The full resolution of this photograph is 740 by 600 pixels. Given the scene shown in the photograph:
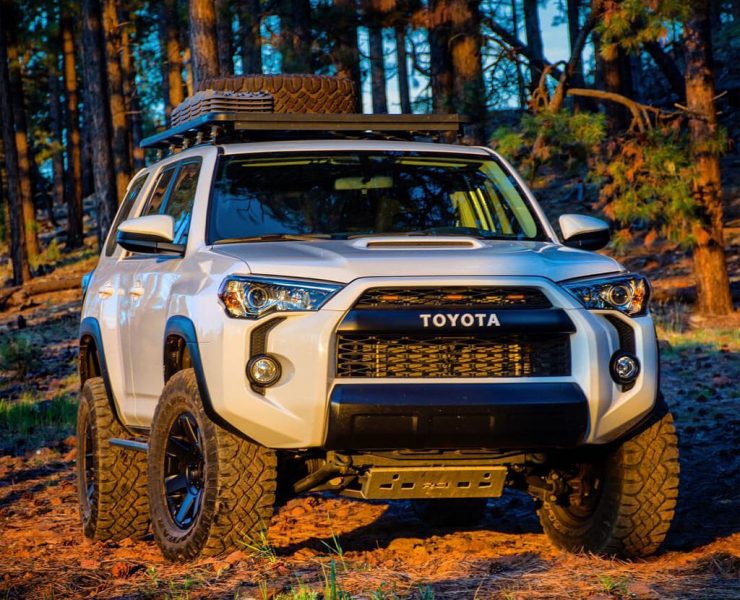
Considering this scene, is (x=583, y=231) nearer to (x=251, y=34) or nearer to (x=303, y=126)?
(x=303, y=126)

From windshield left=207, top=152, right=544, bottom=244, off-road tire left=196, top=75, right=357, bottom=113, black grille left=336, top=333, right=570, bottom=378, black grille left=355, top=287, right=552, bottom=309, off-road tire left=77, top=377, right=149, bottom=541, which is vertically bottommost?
off-road tire left=77, top=377, right=149, bottom=541

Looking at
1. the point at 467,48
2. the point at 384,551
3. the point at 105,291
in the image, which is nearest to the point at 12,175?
the point at 467,48

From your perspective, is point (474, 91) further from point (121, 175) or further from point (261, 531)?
point (121, 175)

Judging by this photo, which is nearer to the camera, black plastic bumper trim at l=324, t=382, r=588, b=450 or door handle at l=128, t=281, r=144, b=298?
black plastic bumper trim at l=324, t=382, r=588, b=450

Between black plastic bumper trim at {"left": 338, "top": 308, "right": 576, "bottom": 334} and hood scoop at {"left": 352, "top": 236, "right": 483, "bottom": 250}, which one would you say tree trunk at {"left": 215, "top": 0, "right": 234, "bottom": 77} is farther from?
black plastic bumper trim at {"left": 338, "top": 308, "right": 576, "bottom": 334}

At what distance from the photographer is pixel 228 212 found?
21.5ft

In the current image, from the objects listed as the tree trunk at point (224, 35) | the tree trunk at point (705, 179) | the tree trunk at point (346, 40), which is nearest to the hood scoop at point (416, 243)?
the tree trunk at point (705, 179)

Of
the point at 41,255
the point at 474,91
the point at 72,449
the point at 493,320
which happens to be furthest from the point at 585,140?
the point at 41,255

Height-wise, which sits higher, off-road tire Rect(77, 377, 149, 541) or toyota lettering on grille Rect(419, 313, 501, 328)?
toyota lettering on grille Rect(419, 313, 501, 328)

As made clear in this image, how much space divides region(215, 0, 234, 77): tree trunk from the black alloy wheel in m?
15.9

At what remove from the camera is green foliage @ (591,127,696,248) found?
1454cm

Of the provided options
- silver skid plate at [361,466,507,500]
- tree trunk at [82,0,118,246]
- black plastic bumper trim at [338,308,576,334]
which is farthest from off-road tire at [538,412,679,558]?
tree trunk at [82,0,118,246]

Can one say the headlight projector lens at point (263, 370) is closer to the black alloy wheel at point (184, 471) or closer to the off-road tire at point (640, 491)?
the black alloy wheel at point (184, 471)

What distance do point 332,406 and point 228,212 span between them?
5.47 ft
